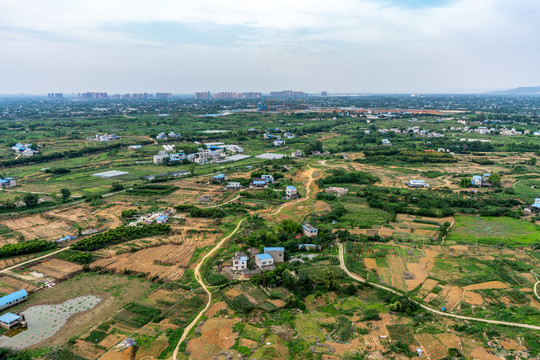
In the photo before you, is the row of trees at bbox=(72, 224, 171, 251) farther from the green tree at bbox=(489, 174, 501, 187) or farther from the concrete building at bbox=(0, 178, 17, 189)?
the green tree at bbox=(489, 174, 501, 187)

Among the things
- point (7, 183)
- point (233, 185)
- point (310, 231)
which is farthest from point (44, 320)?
point (7, 183)

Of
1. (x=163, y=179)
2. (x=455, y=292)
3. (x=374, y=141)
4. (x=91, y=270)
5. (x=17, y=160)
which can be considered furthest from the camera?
(x=374, y=141)

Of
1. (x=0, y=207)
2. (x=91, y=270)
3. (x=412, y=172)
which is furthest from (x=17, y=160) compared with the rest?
(x=412, y=172)

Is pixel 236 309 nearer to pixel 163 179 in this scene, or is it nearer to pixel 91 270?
pixel 91 270

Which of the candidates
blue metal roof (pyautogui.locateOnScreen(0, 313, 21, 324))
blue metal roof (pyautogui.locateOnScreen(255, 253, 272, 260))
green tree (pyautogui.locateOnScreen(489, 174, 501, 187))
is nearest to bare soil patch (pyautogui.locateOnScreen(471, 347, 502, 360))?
blue metal roof (pyautogui.locateOnScreen(255, 253, 272, 260))

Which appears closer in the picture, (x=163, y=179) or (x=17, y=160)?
(x=163, y=179)

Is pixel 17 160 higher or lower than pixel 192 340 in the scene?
higher

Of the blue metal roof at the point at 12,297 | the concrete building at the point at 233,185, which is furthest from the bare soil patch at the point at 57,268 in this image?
the concrete building at the point at 233,185
